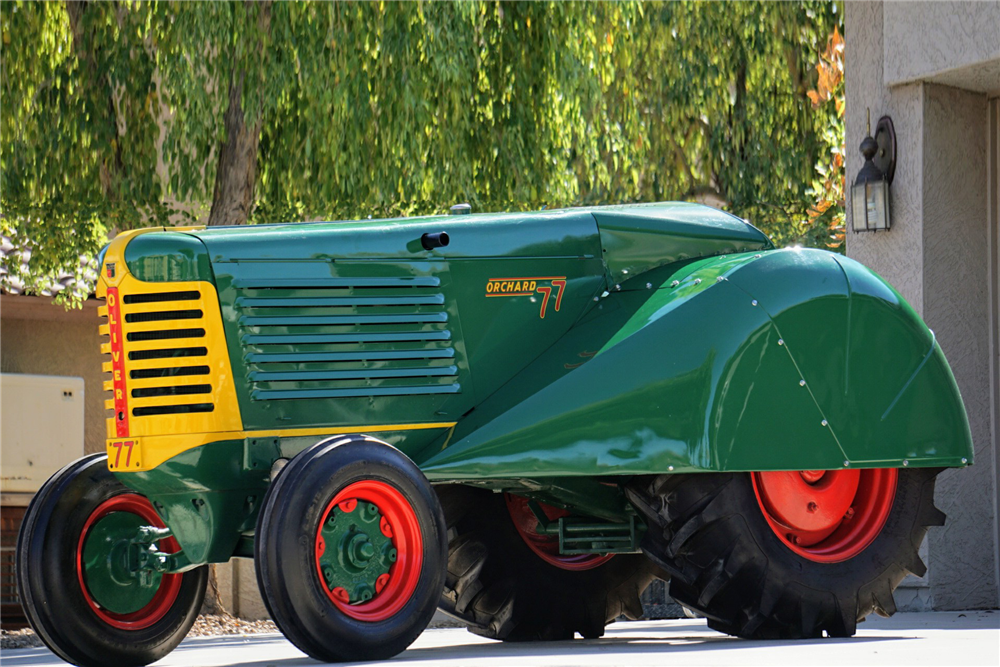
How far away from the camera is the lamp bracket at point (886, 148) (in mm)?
8680

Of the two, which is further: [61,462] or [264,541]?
[61,462]

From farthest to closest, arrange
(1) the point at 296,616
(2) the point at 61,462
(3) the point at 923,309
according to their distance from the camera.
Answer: (2) the point at 61,462 < (3) the point at 923,309 < (1) the point at 296,616

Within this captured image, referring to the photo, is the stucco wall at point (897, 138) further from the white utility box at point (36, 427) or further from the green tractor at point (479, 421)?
the white utility box at point (36, 427)

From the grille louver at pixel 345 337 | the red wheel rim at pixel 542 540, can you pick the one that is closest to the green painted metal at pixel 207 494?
the grille louver at pixel 345 337

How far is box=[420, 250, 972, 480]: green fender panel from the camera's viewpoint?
536 centimetres

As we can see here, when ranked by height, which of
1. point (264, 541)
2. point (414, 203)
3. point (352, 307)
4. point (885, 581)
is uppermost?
point (414, 203)

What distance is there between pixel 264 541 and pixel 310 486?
0.23 metres

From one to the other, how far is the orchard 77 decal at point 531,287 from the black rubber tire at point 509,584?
45.7 inches

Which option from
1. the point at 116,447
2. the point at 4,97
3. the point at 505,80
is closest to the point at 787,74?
the point at 505,80

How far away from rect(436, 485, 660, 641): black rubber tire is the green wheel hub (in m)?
1.56

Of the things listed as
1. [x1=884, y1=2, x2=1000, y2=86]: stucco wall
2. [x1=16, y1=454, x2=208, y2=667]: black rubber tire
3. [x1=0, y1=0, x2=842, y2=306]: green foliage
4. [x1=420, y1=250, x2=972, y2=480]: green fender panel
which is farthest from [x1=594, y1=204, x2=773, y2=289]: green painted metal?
[x1=0, y1=0, x2=842, y2=306]: green foliage

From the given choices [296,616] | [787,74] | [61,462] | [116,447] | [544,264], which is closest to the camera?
[296,616]

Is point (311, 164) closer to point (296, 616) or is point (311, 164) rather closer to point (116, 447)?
point (116, 447)

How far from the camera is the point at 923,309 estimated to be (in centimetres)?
831
